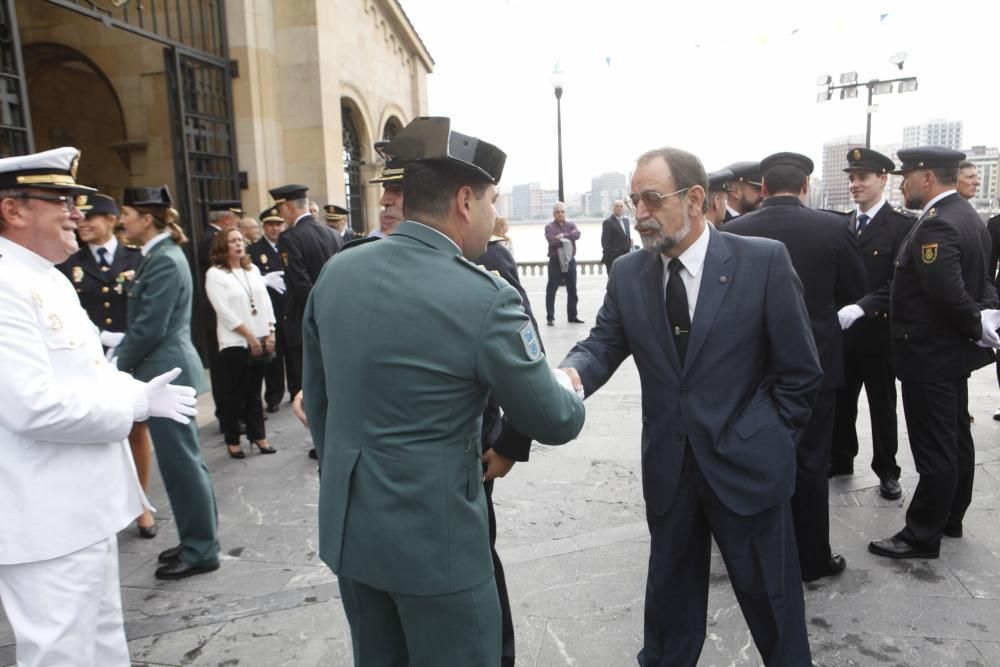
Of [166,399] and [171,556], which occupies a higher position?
[166,399]

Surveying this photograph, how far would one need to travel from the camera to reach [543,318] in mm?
13453

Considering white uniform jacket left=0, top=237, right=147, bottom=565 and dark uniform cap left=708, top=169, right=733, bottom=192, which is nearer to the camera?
white uniform jacket left=0, top=237, right=147, bottom=565

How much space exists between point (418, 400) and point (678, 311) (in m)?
1.26

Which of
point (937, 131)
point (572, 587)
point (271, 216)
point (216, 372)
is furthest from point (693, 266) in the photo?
point (937, 131)

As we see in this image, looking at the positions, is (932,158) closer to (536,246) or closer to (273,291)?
(273,291)

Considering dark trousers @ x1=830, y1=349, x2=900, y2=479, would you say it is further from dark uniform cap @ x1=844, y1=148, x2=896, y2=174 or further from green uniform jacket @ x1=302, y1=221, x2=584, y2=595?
green uniform jacket @ x1=302, y1=221, x2=584, y2=595

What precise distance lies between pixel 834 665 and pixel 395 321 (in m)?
2.47

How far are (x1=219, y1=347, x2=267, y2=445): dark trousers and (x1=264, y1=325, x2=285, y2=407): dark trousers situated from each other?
1.31m

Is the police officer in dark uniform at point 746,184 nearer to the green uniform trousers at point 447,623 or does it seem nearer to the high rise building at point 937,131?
the green uniform trousers at point 447,623

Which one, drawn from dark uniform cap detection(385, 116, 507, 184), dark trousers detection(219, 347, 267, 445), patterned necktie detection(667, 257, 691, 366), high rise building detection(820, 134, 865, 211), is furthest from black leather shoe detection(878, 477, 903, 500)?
high rise building detection(820, 134, 865, 211)

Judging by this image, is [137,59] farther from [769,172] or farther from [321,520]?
[321,520]

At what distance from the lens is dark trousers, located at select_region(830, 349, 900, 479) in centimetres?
480

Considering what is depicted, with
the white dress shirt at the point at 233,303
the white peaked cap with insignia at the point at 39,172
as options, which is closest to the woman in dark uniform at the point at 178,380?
the white peaked cap with insignia at the point at 39,172

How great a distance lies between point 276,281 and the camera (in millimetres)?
7477
